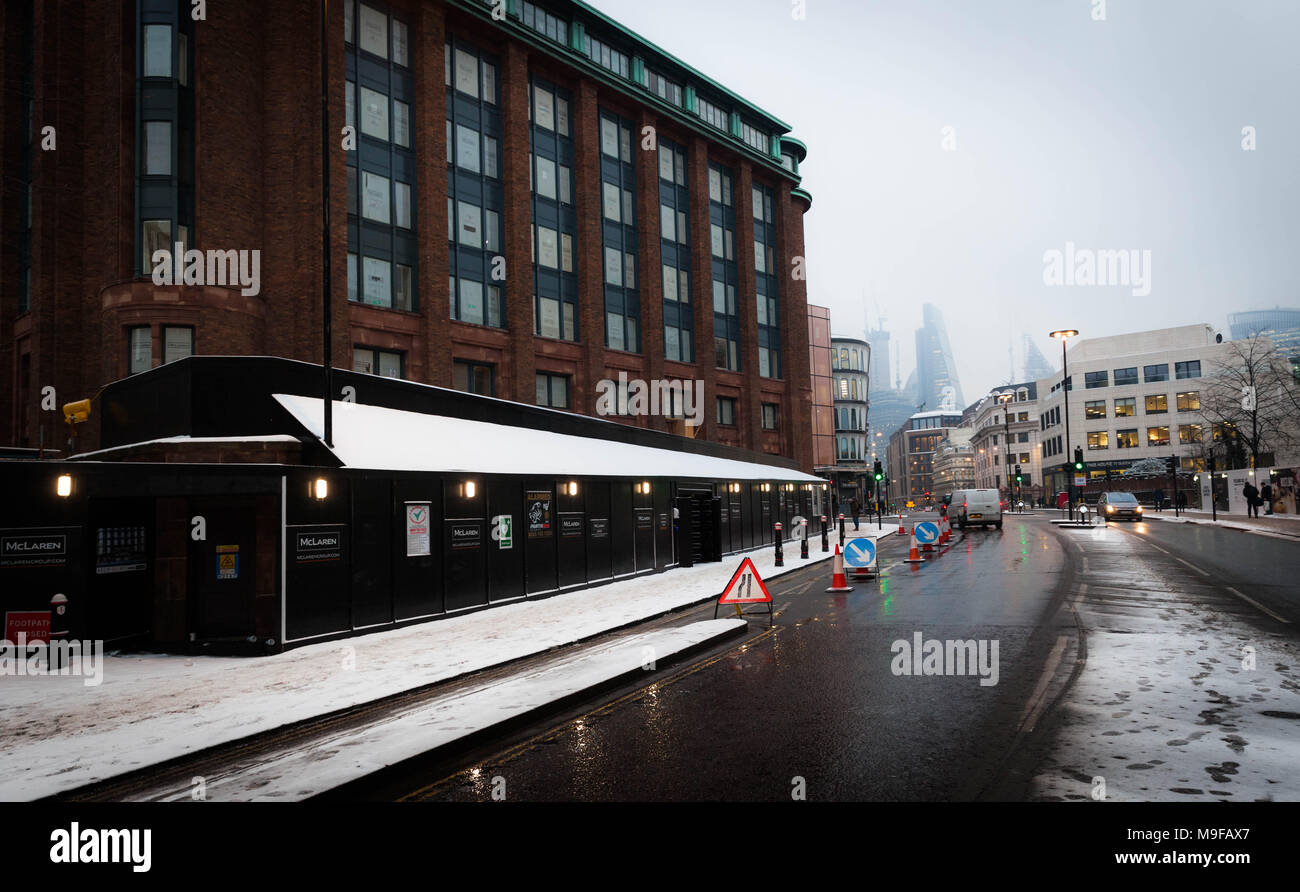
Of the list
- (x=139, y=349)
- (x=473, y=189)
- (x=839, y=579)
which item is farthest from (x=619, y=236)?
(x=839, y=579)

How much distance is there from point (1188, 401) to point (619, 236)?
257ft

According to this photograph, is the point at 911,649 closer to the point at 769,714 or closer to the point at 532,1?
the point at 769,714

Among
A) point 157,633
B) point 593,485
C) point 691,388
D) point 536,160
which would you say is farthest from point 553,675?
point 691,388

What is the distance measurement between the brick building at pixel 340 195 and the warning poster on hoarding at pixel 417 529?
11392 mm

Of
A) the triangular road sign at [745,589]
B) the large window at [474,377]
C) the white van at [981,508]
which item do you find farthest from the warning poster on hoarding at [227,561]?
the white van at [981,508]

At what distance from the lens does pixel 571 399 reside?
33.4 meters

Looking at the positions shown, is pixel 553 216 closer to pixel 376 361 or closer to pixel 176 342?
pixel 376 361

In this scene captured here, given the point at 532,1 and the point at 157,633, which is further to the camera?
the point at 532,1

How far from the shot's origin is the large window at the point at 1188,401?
84125mm

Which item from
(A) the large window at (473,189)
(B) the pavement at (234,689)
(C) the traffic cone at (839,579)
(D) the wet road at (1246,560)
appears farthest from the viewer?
(A) the large window at (473,189)

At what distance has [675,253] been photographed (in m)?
41.3

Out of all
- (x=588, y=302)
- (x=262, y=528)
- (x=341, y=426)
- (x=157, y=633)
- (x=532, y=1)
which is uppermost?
(x=532, y=1)

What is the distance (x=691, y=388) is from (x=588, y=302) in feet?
30.0

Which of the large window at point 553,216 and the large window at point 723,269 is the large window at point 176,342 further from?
the large window at point 723,269
